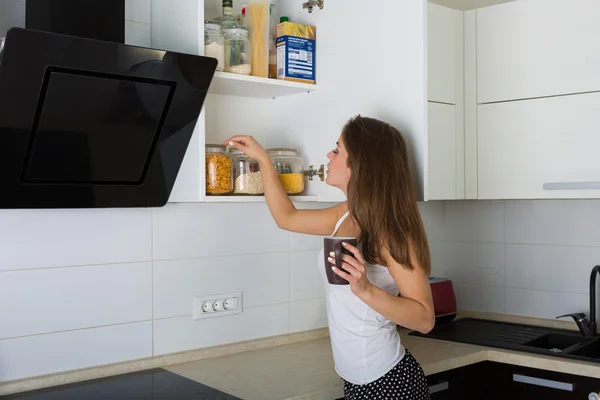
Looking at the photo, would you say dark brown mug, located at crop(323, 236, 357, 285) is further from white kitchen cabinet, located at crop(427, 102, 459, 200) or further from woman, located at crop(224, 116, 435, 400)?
white kitchen cabinet, located at crop(427, 102, 459, 200)

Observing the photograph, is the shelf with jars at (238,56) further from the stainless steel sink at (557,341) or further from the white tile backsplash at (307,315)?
the stainless steel sink at (557,341)

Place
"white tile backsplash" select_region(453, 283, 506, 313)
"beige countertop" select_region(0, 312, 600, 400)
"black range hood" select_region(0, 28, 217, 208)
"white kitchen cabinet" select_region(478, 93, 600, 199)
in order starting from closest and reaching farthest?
"black range hood" select_region(0, 28, 217, 208) < "beige countertop" select_region(0, 312, 600, 400) < "white kitchen cabinet" select_region(478, 93, 600, 199) < "white tile backsplash" select_region(453, 283, 506, 313)

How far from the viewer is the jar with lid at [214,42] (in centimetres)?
191

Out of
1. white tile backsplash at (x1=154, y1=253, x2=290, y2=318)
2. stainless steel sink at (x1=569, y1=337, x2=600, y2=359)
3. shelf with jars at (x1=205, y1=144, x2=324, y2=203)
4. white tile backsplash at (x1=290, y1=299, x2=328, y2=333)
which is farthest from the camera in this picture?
white tile backsplash at (x1=290, y1=299, x2=328, y2=333)

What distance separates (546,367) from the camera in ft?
7.06

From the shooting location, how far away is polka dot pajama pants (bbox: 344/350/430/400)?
1.77 m

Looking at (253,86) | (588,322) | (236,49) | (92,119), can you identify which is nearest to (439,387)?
(588,322)

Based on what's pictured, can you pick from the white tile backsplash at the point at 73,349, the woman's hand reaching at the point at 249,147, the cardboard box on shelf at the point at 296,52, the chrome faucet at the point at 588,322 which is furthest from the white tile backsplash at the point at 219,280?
the chrome faucet at the point at 588,322

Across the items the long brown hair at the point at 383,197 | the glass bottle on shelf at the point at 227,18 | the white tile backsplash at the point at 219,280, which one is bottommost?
the white tile backsplash at the point at 219,280

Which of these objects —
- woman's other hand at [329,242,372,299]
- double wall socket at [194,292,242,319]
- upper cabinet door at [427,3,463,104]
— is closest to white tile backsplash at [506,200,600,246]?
upper cabinet door at [427,3,463,104]

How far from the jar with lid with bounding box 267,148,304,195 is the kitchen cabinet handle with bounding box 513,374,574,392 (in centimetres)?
95

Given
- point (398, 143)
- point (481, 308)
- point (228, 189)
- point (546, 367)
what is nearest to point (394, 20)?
point (398, 143)

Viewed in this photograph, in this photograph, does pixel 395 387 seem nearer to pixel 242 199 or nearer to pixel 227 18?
pixel 242 199

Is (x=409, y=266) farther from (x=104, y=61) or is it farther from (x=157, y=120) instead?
(x=104, y=61)
